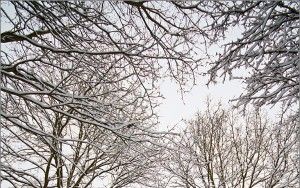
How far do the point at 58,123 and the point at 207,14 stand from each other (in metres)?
5.29

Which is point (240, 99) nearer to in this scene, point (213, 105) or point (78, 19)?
point (78, 19)

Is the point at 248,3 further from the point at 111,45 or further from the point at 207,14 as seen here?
the point at 111,45

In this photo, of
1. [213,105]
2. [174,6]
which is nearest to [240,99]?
[174,6]

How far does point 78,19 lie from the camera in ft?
14.1

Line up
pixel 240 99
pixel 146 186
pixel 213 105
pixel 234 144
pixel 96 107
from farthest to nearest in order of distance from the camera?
pixel 213 105, pixel 234 144, pixel 146 186, pixel 240 99, pixel 96 107

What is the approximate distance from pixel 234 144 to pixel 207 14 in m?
9.59

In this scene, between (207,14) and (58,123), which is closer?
(207,14)

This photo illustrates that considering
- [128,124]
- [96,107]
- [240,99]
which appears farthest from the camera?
[240,99]

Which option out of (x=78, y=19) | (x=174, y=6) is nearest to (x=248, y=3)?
(x=174, y=6)

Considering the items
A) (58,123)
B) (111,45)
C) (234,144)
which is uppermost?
(234,144)

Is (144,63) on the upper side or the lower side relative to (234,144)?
lower

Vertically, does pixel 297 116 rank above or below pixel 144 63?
below

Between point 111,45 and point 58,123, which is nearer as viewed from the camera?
point 111,45

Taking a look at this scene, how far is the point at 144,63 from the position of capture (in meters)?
4.53
